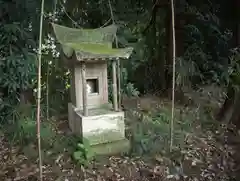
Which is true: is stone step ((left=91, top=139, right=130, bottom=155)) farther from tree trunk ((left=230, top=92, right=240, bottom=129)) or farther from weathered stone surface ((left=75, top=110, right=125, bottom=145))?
tree trunk ((left=230, top=92, right=240, bottom=129))

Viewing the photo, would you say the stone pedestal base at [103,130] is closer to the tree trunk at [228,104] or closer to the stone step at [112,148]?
the stone step at [112,148]

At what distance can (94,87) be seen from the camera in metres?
4.51

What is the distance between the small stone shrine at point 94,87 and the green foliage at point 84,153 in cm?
14

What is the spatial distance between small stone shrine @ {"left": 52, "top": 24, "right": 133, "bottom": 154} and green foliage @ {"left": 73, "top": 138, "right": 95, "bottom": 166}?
141 mm

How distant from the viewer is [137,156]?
13.2 feet

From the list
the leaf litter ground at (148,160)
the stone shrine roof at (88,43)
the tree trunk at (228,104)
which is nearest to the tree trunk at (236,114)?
the tree trunk at (228,104)

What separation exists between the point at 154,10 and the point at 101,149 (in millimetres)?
4185

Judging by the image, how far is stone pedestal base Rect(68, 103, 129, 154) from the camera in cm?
402

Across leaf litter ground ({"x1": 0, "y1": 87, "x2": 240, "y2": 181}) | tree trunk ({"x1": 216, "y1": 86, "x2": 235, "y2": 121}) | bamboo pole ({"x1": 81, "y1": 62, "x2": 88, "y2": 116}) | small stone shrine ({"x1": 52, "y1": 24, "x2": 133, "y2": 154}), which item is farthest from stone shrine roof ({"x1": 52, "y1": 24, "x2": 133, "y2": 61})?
tree trunk ({"x1": 216, "y1": 86, "x2": 235, "y2": 121})

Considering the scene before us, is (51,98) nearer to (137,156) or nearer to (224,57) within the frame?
(137,156)

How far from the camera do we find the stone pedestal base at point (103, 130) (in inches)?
158

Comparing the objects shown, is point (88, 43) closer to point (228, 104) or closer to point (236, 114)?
point (228, 104)

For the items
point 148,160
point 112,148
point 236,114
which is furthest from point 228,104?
point 112,148

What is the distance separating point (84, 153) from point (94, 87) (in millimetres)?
1138
